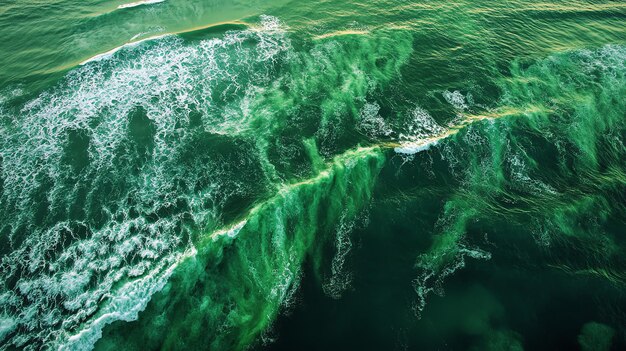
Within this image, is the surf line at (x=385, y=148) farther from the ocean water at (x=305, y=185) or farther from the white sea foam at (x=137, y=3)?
the white sea foam at (x=137, y=3)

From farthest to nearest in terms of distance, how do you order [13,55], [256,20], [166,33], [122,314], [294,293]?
[256,20]
[166,33]
[13,55]
[294,293]
[122,314]

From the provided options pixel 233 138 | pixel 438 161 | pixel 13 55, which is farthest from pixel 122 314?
pixel 13 55

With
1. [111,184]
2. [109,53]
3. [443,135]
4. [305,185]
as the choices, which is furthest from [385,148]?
[109,53]

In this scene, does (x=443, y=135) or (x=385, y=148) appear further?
(x=443, y=135)

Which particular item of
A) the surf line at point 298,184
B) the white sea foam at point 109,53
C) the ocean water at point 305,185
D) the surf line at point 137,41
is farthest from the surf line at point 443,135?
the white sea foam at point 109,53

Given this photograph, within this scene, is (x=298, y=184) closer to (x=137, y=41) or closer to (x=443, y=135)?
(x=443, y=135)

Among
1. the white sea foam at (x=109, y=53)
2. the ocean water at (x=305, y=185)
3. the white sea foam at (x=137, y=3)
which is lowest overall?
the ocean water at (x=305, y=185)

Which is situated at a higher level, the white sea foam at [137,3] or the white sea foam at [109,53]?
the white sea foam at [137,3]

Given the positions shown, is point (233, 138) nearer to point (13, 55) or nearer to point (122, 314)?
point (122, 314)

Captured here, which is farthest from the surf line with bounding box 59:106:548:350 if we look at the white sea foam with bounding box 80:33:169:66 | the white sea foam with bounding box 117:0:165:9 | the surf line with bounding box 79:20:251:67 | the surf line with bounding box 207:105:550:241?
the white sea foam with bounding box 117:0:165:9
